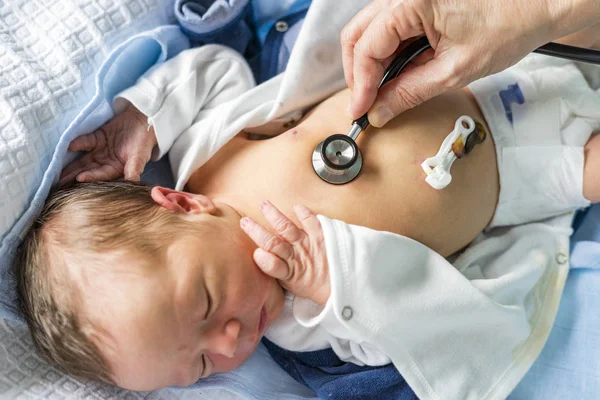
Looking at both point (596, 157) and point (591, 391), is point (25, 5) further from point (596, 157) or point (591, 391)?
point (591, 391)

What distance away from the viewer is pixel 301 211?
1.01 m

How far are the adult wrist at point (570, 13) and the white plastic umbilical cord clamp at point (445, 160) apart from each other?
0.77 ft

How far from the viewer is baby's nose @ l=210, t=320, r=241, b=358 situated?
3.11 feet

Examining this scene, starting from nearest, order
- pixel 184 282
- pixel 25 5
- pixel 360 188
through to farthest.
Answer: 1. pixel 184 282
2. pixel 360 188
3. pixel 25 5

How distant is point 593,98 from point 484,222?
13.5 inches

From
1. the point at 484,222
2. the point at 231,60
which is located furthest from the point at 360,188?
the point at 231,60

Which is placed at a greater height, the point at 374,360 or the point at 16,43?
the point at 16,43

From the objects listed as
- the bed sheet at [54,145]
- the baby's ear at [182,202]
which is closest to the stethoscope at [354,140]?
the baby's ear at [182,202]

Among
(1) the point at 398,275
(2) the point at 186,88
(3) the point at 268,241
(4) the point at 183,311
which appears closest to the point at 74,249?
(4) the point at 183,311

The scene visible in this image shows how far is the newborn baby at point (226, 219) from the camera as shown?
0.91m

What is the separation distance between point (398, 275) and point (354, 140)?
9.9 inches

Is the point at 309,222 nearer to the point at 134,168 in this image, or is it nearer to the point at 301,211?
the point at 301,211

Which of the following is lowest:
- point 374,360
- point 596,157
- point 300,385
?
point 300,385

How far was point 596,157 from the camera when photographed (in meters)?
1.13
